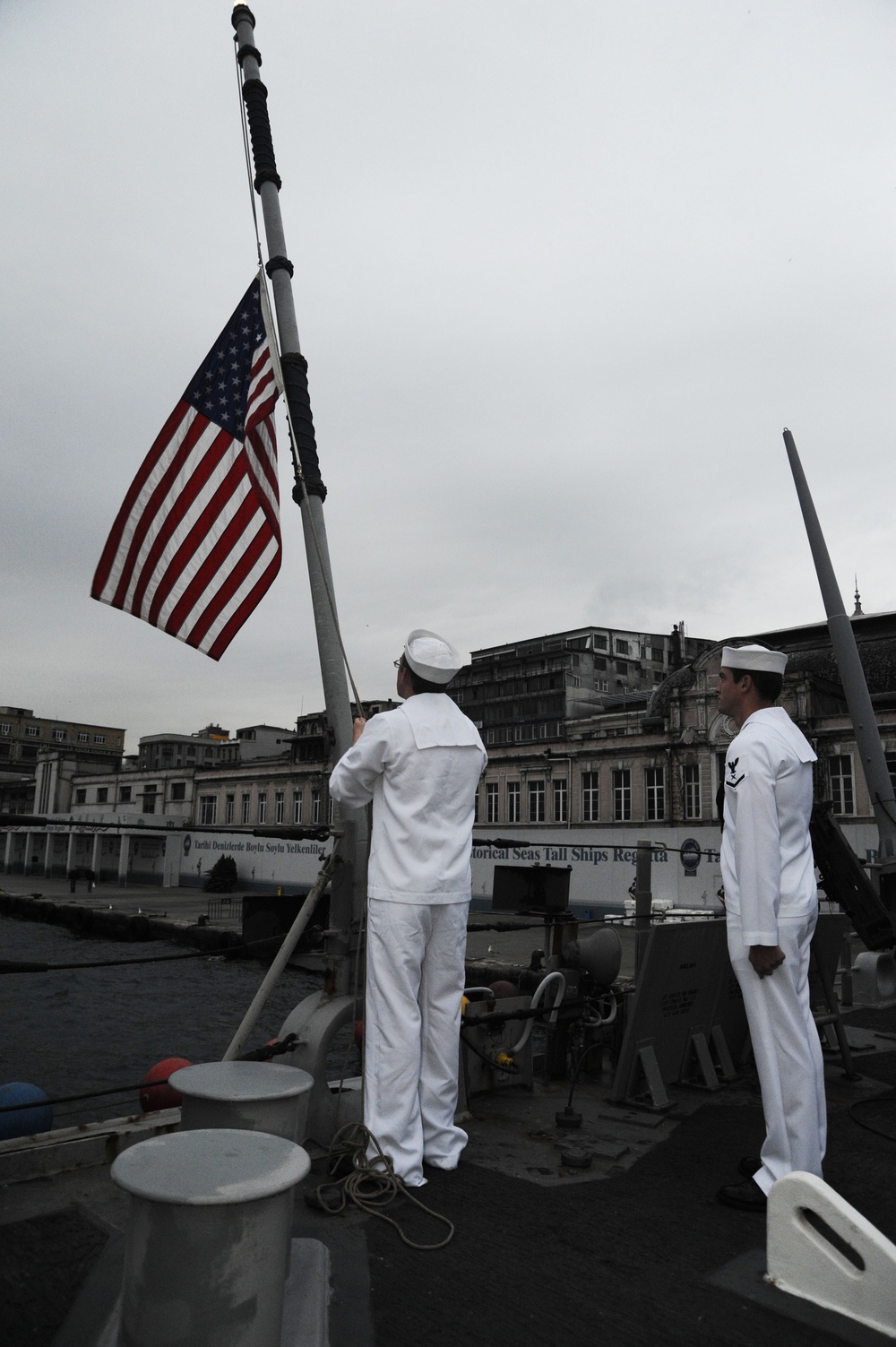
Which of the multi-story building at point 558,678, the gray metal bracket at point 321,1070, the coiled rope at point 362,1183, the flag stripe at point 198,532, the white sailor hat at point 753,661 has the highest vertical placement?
the multi-story building at point 558,678

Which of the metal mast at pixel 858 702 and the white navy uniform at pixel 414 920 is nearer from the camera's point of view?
the white navy uniform at pixel 414 920

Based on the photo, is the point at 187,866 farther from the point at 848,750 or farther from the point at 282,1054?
the point at 282,1054

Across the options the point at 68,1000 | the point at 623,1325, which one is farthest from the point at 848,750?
the point at 623,1325

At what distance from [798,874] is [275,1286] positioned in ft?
7.65

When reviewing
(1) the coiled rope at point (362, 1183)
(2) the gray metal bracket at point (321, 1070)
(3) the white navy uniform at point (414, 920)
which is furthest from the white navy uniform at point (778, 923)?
(2) the gray metal bracket at point (321, 1070)

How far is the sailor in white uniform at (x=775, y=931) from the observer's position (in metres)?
3.21

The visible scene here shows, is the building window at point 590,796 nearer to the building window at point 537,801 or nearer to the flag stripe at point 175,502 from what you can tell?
the building window at point 537,801

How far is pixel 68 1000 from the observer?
2622 centimetres

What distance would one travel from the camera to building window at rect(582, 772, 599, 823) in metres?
50.3

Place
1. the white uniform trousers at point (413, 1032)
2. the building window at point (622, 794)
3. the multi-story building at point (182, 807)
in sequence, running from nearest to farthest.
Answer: the white uniform trousers at point (413, 1032), the building window at point (622, 794), the multi-story building at point (182, 807)

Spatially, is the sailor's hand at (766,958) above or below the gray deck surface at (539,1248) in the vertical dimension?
above

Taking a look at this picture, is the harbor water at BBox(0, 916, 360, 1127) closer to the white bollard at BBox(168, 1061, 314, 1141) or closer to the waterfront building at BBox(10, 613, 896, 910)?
the waterfront building at BBox(10, 613, 896, 910)

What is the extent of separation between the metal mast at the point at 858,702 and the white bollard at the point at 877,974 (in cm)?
79

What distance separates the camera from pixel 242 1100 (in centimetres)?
261
